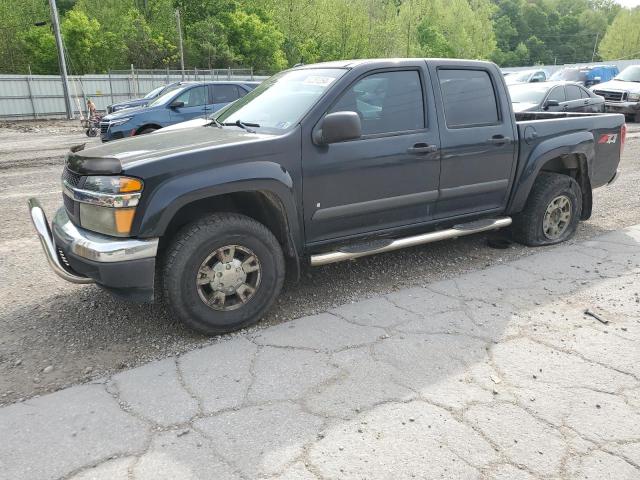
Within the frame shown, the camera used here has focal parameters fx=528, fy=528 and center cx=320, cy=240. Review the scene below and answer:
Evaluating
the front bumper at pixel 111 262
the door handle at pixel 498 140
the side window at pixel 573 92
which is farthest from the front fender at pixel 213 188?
the side window at pixel 573 92

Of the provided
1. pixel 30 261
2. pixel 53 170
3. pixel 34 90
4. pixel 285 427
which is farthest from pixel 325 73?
pixel 34 90

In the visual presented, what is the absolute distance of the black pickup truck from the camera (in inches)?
131

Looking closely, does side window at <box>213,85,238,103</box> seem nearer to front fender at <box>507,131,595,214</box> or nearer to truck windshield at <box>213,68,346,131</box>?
truck windshield at <box>213,68,346,131</box>

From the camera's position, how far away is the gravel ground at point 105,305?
10.9ft

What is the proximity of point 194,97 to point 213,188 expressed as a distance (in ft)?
35.7

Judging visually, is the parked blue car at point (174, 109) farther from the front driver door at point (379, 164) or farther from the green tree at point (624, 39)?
the green tree at point (624, 39)

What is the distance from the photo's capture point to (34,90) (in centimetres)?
2725

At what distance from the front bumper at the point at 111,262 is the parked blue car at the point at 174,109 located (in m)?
9.68

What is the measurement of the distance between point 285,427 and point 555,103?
1209cm

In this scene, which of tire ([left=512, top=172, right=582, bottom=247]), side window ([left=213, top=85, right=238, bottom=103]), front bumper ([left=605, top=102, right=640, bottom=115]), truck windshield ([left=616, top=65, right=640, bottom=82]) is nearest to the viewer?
tire ([left=512, top=172, right=582, bottom=247])

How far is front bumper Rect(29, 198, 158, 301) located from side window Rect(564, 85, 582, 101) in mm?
12674

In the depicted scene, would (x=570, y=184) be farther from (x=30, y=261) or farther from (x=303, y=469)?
(x=30, y=261)

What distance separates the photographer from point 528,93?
12836 millimetres

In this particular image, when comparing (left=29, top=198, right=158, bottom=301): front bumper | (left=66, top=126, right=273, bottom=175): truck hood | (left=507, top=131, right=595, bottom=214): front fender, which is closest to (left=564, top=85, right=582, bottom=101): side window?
(left=507, top=131, right=595, bottom=214): front fender
